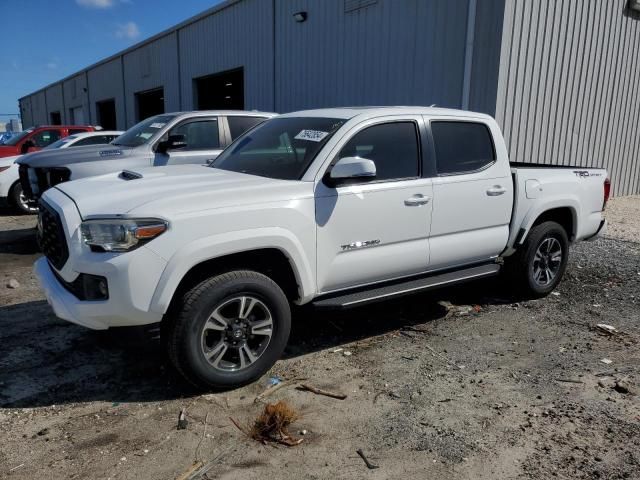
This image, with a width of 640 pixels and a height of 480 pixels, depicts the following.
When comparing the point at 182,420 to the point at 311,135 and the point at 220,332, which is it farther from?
the point at 311,135

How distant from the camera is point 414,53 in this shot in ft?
36.2

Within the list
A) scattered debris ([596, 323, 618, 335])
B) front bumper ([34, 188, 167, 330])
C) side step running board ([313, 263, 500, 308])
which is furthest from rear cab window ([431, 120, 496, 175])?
front bumper ([34, 188, 167, 330])

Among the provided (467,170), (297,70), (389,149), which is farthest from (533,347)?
(297,70)

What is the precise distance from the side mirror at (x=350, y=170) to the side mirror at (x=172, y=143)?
3.96m

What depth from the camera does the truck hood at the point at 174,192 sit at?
3.25 meters

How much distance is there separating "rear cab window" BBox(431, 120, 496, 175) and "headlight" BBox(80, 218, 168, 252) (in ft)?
7.92

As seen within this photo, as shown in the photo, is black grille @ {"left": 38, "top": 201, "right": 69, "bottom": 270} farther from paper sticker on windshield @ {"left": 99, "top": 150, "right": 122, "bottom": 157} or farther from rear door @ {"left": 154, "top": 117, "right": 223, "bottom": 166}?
paper sticker on windshield @ {"left": 99, "top": 150, "right": 122, "bottom": 157}

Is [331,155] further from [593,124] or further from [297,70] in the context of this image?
[297,70]

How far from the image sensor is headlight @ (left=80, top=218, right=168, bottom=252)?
3123mm

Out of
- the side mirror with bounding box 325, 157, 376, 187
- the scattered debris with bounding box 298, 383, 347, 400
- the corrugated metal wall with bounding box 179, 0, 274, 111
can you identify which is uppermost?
the corrugated metal wall with bounding box 179, 0, 274, 111

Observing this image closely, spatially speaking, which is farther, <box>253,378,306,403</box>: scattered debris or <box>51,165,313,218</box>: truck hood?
<box>253,378,306,403</box>: scattered debris

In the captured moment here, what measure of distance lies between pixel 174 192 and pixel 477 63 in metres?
8.09

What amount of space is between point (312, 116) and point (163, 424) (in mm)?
2672

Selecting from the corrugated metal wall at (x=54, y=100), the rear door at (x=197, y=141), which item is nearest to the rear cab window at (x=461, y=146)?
the rear door at (x=197, y=141)
